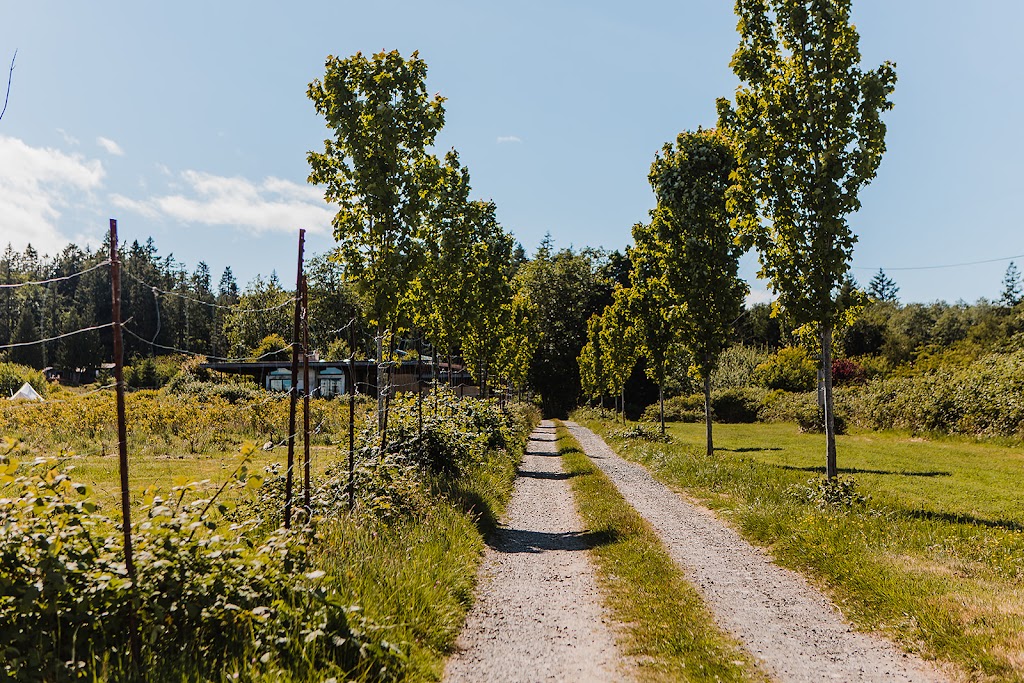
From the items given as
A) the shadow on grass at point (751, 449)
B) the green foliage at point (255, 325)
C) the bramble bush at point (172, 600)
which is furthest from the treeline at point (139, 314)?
the bramble bush at point (172, 600)

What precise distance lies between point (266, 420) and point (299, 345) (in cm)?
1800

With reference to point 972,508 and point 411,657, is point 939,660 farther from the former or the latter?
point 972,508

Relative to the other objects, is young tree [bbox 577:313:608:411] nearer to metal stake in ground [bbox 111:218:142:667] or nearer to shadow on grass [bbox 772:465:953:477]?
shadow on grass [bbox 772:465:953:477]

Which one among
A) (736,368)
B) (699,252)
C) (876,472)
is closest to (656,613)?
(876,472)

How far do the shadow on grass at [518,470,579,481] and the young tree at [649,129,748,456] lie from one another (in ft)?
15.7

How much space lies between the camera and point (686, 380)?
175 ft

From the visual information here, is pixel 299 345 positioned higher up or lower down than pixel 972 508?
higher up

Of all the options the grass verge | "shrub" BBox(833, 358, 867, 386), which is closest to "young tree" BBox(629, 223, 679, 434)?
the grass verge

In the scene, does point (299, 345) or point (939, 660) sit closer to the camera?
point (939, 660)

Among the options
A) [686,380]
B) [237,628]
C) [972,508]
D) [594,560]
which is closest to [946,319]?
[686,380]

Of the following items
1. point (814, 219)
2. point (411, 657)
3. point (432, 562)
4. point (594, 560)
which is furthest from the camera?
point (814, 219)

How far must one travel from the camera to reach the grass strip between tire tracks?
16.7ft

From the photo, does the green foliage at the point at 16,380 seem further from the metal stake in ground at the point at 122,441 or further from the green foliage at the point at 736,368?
the metal stake in ground at the point at 122,441

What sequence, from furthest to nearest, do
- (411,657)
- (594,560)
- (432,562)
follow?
(594,560) → (432,562) → (411,657)
